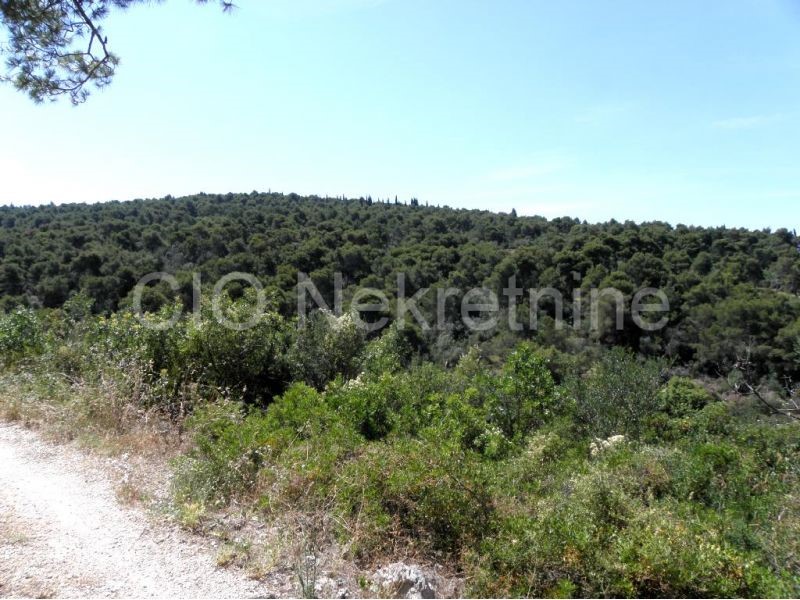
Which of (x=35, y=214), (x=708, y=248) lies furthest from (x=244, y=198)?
(x=708, y=248)

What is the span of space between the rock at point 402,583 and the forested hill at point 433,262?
1897cm

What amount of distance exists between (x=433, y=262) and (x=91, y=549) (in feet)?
103

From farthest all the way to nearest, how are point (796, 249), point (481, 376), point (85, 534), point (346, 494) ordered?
point (796, 249) → point (481, 376) → point (346, 494) → point (85, 534)

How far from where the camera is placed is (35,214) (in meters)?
41.9

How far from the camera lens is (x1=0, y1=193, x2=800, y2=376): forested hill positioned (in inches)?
947

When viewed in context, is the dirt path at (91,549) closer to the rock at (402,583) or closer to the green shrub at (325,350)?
the rock at (402,583)

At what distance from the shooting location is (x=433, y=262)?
33.9 metres

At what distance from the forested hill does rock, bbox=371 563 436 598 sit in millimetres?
18968

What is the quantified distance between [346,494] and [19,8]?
528cm

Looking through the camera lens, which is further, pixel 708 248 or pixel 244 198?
pixel 244 198

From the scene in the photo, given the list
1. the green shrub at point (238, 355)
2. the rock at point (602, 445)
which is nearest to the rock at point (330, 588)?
the rock at point (602, 445)

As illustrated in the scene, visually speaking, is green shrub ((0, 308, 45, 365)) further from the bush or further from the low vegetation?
the bush

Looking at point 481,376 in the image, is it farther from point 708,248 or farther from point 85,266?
point 708,248

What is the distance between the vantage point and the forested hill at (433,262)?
24.1 metres
